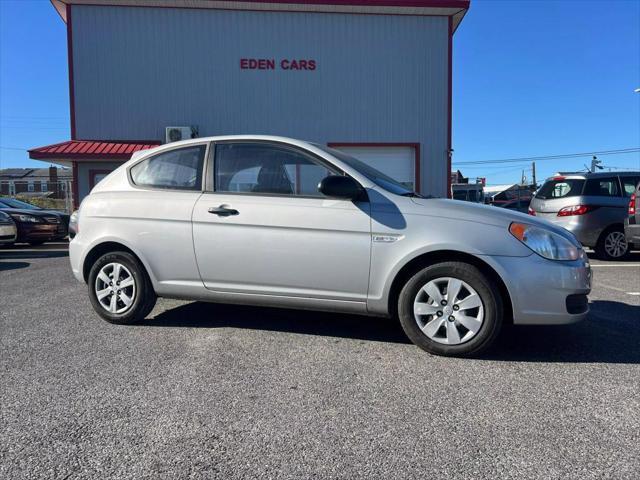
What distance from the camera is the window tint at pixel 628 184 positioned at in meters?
8.80

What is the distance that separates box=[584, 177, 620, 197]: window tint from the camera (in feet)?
28.4

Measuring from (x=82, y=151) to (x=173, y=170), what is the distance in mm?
12072

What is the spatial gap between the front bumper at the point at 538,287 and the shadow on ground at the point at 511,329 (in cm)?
36

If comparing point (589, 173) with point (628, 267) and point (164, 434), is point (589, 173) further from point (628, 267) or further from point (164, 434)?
point (164, 434)

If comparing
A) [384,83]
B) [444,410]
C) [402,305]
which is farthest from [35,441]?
[384,83]

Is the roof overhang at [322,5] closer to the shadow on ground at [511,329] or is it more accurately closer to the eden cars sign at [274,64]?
the eden cars sign at [274,64]

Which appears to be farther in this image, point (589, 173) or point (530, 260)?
point (589, 173)

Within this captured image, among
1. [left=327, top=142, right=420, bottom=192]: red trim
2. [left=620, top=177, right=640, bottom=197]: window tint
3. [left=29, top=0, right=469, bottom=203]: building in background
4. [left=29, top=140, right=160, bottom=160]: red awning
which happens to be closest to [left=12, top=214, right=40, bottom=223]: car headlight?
[left=29, top=140, right=160, bottom=160]: red awning

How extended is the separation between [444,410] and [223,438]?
1228 mm

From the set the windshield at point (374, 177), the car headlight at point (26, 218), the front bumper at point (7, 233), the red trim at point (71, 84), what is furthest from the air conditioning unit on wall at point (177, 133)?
the windshield at point (374, 177)

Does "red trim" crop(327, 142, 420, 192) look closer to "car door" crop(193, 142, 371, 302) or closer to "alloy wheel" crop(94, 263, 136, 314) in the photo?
"car door" crop(193, 142, 371, 302)

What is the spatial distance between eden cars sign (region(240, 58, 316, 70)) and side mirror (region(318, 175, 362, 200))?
13273 millimetres

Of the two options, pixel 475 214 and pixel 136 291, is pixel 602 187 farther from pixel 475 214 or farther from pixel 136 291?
pixel 136 291

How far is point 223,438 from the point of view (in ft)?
7.66
